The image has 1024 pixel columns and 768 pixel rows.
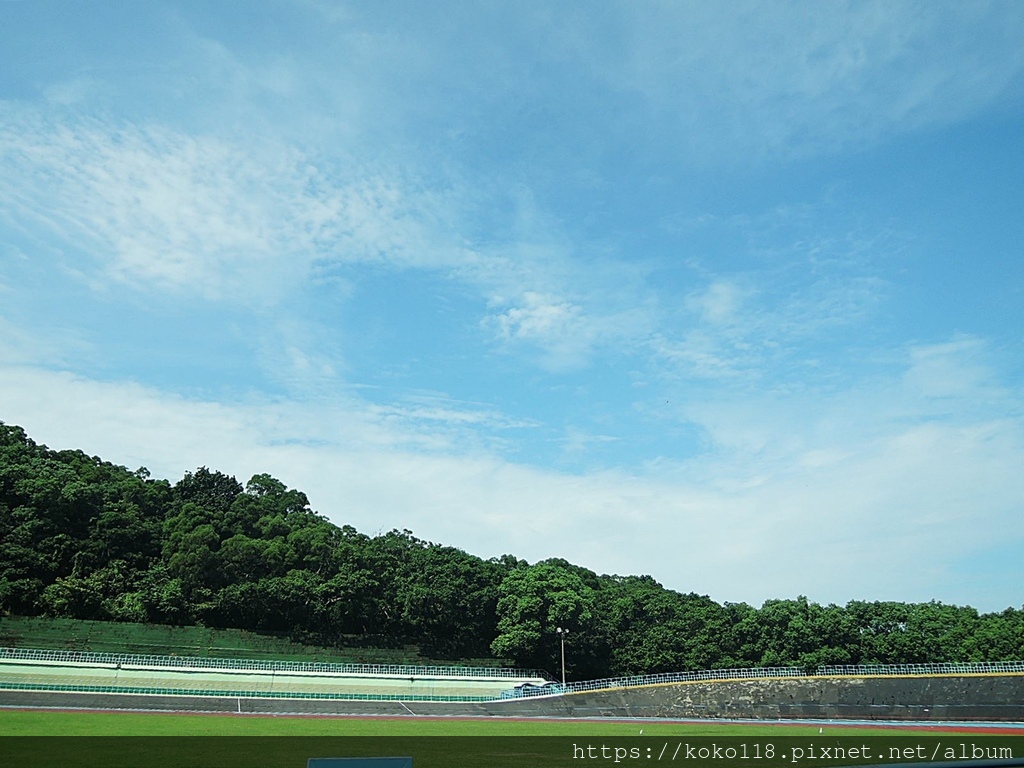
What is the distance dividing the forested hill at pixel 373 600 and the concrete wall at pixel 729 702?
1845 cm

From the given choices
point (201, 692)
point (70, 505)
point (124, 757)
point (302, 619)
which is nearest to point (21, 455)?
point (70, 505)

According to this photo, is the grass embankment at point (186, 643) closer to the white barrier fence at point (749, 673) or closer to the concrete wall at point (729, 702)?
the white barrier fence at point (749, 673)

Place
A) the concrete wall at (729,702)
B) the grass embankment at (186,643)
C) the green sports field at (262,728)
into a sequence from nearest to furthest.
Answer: the green sports field at (262,728)
the concrete wall at (729,702)
the grass embankment at (186,643)

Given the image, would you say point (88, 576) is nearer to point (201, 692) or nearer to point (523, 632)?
point (201, 692)

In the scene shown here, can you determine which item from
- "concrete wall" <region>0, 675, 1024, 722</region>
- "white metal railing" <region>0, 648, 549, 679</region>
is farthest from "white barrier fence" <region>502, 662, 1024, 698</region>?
"white metal railing" <region>0, 648, 549, 679</region>

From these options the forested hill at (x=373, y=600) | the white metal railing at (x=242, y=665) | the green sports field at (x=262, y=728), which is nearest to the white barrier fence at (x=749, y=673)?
the forested hill at (x=373, y=600)

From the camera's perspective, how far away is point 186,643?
49531 millimetres

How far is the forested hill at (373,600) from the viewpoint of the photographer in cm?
5141

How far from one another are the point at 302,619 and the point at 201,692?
1499 cm

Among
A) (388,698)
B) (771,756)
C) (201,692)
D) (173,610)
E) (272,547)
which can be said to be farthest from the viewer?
(272,547)

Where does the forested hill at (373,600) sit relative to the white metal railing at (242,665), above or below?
above

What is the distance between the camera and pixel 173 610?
51.9m

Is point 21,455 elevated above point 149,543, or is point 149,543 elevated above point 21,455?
point 21,455

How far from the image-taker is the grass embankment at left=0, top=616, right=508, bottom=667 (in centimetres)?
4559
